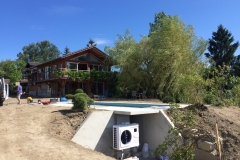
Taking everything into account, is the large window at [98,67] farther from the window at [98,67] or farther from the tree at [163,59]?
the tree at [163,59]

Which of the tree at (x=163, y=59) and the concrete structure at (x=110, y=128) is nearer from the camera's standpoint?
the concrete structure at (x=110, y=128)

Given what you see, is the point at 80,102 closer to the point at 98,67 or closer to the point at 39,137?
the point at 39,137

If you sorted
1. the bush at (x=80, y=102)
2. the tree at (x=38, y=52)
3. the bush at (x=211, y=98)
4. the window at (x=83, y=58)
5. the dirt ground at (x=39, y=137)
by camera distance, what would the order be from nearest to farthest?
the dirt ground at (x=39, y=137) → the bush at (x=80, y=102) → the bush at (x=211, y=98) → the window at (x=83, y=58) → the tree at (x=38, y=52)

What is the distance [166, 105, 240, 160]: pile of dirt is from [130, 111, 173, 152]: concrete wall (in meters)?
0.39

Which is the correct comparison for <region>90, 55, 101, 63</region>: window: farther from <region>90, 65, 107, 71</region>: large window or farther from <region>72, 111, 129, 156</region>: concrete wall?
<region>72, 111, 129, 156</region>: concrete wall

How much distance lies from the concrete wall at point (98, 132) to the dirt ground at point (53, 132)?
30 cm

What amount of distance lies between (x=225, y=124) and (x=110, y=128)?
4.13 meters

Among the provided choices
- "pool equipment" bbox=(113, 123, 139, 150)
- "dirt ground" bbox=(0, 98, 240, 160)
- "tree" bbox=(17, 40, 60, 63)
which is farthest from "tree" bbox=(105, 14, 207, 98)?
"tree" bbox=(17, 40, 60, 63)

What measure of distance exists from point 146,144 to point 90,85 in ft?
57.6

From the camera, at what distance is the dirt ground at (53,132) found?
5953 mm

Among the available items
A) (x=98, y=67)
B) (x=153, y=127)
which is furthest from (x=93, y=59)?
(x=153, y=127)

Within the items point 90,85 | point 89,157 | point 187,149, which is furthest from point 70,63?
point 187,149

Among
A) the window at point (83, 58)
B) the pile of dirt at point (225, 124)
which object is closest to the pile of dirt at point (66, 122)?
the pile of dirt at point (225, 124)

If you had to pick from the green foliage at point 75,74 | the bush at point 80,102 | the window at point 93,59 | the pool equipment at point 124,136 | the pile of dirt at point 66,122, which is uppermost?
the window at point 93,59
